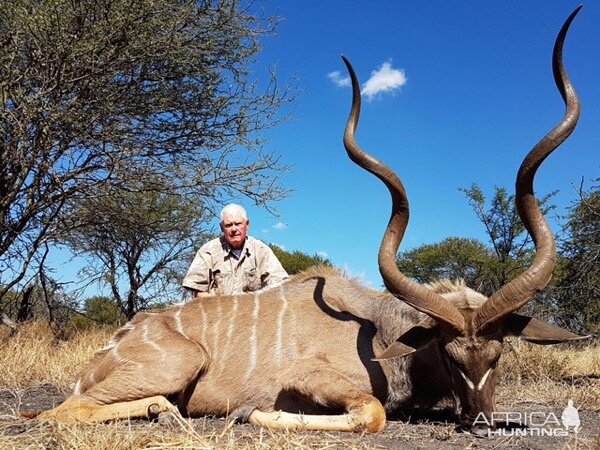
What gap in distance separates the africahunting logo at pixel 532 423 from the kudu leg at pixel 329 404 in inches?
16.8

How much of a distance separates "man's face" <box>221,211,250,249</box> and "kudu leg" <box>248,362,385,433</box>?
141 cm

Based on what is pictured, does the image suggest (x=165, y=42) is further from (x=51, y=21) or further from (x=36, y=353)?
(x=36, y=353)

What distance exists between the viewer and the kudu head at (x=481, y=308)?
106 inches

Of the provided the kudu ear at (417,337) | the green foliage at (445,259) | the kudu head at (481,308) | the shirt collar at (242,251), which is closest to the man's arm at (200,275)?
the shirt collar at (242,251)

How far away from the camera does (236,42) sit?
21.4ft

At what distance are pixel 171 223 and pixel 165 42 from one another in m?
3.32

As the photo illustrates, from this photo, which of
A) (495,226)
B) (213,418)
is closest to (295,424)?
(213,418)

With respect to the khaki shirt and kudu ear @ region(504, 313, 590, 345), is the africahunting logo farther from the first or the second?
the khaki shirt

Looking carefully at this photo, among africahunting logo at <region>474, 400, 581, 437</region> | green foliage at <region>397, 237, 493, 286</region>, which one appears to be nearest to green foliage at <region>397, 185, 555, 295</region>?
green foliage at <region>397, 237, 493, 286</region>

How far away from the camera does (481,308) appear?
2.74m

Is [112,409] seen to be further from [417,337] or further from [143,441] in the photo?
[417,337]

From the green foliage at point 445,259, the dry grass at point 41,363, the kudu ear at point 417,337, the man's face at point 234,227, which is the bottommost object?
the dry grass at point 41,363

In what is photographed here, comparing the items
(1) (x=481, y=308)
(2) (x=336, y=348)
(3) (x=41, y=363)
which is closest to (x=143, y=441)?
(2) (x=336, y=348)

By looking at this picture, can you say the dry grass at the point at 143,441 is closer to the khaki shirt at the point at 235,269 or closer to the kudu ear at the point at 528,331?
the kudu ear at the point at 528,331
